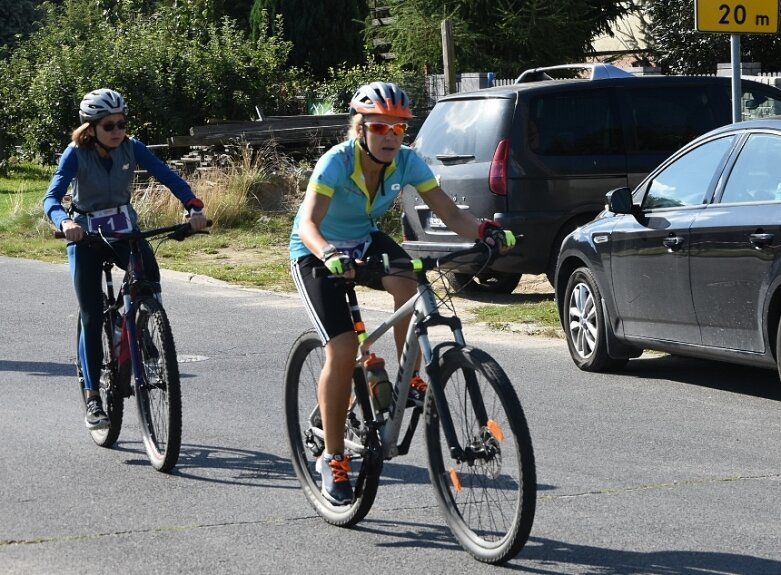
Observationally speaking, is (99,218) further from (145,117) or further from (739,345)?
(145,117)

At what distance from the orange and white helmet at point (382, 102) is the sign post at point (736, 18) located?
18.2 feet

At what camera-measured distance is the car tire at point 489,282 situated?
42.5 ft

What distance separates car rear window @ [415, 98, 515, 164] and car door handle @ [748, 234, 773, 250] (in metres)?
4.60

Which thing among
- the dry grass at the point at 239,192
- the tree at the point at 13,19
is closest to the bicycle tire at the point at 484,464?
the dry grass at the point at 239,192

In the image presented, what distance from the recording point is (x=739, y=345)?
7652mm

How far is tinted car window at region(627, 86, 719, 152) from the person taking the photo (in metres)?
12.2

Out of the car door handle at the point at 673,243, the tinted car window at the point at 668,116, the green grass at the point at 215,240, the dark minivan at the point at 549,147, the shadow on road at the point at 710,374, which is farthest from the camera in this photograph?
the green grass at the point at 215,240

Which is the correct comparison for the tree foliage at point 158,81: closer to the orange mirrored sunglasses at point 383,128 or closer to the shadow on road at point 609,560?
the orange mirrored sunglasses at point 383,128

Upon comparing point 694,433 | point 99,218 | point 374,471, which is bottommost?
point 694,433

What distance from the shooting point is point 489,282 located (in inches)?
523

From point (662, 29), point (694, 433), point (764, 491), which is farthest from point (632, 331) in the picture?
point (662, 29)

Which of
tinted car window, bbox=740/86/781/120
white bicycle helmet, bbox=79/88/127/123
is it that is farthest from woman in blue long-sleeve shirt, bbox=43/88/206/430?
tinted car window, bbox=740/86/781/120

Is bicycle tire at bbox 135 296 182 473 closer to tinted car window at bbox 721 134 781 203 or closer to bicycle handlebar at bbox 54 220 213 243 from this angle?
bicycle handlebar at bbox 54 220 213 243

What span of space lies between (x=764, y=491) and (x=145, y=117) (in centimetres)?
1966
